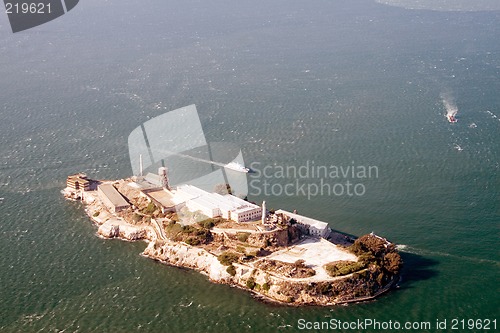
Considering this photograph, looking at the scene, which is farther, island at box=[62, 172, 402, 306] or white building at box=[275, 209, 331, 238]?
white building at box=[275, 209, 331, 238]

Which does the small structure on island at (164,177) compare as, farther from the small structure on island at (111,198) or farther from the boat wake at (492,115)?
the boat wake at (492,115)

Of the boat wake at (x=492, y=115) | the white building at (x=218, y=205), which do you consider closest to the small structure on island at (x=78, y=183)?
the white building at (x=218, y=205)

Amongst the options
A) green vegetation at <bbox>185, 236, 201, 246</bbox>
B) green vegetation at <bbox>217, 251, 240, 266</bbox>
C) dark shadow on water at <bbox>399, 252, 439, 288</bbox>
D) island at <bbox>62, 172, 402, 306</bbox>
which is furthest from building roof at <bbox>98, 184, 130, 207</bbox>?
dark shadow on water at <bbox>399, 252, 439, 288</bbox>

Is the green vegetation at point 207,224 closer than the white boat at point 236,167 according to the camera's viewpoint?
Yes

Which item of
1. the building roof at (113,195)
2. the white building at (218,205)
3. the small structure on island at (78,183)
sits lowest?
the white building at (218,205)

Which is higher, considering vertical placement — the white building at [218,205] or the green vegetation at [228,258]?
the white building at [218,205]

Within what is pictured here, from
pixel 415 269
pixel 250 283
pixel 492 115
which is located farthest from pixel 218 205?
pixel 492 115

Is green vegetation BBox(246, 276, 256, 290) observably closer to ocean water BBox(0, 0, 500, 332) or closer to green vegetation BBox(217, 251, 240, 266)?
ocean water BBox(0, 0, 500, 332)
